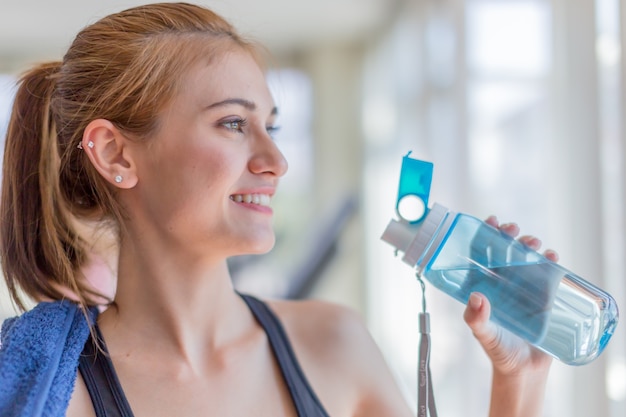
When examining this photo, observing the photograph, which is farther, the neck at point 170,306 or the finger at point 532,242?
the neck at point 170,306

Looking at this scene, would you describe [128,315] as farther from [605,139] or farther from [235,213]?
[605,139]

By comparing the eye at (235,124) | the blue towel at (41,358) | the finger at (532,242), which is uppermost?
the eye at (235,124)

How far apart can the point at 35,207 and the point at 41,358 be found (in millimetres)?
308

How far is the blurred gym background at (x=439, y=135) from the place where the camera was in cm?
159

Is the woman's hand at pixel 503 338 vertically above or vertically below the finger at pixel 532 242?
below

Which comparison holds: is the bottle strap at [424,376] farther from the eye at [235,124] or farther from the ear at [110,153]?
the ear at [110,153]

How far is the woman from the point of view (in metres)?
1.17

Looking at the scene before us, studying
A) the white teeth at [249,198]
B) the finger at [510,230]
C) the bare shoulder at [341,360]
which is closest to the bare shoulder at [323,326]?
the bare shoulder at [341,360]

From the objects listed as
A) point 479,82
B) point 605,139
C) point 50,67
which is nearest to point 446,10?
point 479,82

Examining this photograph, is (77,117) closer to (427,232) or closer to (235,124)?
(235,124)

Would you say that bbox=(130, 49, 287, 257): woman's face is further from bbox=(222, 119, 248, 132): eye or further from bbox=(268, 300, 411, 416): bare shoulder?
bbox=(268, 300, 411, 416): bare shoulder

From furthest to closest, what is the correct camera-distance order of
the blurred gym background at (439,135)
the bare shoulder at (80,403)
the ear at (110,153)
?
1. the blurred gym background at (439,135)
2. the ear at (110,153)
3. the bare shoulder at (80,403)

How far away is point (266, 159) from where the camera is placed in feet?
3.90

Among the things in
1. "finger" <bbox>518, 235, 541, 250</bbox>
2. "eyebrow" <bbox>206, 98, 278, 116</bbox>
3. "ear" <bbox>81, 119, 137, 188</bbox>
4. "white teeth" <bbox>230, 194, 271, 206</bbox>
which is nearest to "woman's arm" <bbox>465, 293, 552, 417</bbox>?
"finger" <bbox>518, 235, 541, 250</bbox>
